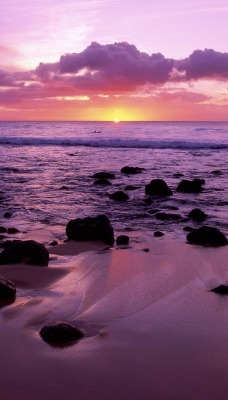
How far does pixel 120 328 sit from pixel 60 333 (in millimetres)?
646

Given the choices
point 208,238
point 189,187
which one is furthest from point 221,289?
point 189,187

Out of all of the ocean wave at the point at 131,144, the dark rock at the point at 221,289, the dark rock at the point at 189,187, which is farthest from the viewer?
the ocean wave at the point at 131,144

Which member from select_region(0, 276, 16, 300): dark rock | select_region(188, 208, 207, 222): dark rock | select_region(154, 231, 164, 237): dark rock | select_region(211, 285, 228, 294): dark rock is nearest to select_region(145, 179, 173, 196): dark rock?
select_region(188, 208, 207, 222): dark rock

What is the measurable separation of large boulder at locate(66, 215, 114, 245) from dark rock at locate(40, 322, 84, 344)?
12.4ft

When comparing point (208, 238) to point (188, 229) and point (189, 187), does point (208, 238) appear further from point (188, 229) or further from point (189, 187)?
point (189, 187)

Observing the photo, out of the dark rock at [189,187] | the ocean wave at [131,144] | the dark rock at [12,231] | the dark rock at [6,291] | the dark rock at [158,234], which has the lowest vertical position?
the dark rock at [12,231]

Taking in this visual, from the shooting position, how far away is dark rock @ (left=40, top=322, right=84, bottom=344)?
423 cm

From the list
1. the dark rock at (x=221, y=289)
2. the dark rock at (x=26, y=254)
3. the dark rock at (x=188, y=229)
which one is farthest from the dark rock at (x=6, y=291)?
the dark rock at (x=188, y=229)

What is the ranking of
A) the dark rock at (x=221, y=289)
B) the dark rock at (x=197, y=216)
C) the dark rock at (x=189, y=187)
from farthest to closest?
the dark rock at (x=189, y=187)
the dark rock at (x=197, y=216)
the dark rock at (x=221, y=289)

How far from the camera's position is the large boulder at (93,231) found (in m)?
8.20

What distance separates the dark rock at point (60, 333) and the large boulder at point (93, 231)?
12.4 ft

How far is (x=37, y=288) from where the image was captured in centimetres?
572

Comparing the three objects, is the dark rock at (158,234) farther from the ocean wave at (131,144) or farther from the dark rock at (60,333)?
the ocean wave at (131,144)

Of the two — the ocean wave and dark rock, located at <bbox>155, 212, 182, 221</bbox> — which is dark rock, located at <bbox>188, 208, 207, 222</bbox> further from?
the ocean wave
